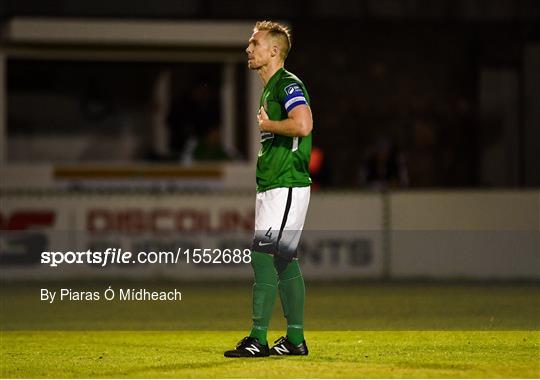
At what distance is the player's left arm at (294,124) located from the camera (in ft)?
28.4

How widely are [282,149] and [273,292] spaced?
0.88 m

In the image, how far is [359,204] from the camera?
A: 18500mm

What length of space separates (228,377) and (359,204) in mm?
10446

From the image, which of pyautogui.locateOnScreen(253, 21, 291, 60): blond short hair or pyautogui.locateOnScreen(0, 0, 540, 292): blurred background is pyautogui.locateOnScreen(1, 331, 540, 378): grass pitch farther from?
pyautogui.locateOnScreen(0, 0, 540, 292): blurred background

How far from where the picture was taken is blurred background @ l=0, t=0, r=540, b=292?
18047 millimetres

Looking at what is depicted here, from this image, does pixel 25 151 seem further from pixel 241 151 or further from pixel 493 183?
pixel 493 183

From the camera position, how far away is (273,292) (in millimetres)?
8922

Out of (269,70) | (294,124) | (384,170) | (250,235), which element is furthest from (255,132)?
(294,124)

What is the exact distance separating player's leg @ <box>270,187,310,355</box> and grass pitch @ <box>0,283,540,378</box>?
12cm

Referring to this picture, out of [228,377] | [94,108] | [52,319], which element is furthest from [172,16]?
[228,377]

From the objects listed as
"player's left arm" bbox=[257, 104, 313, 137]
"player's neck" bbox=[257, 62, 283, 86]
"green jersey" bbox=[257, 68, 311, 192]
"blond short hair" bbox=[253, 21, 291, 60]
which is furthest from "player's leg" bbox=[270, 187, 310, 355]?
"blond short hair" bbox=[253, 21, 291, 60]

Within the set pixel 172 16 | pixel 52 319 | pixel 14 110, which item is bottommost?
pixel 52 319
